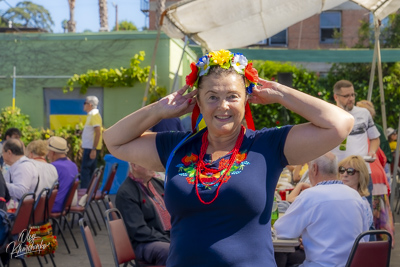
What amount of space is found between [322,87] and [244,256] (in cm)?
1672

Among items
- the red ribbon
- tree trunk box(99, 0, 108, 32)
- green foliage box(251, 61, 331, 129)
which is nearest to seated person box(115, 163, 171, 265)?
the red ribbon

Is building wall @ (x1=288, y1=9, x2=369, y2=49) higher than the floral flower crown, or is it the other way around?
building wall @ (x1=288, y1=9, x2=369, y2=49)

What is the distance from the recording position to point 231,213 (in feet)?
8.71

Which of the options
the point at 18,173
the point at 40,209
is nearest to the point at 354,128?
the point at 40,209

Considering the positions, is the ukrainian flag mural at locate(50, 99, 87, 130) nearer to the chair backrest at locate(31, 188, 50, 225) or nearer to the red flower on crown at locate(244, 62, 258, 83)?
the chair backrest at locate(31, 188, 50, 225)

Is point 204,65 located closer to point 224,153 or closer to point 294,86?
point 224,153

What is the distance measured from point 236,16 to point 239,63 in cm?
746

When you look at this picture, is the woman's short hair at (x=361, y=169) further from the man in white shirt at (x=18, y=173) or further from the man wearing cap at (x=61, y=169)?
the man wearing cap at (x=61, y=169)

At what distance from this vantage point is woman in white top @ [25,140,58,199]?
797 centimetres

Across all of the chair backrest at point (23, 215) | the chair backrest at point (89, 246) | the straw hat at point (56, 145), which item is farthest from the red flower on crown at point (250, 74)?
the straw hat at point (56, 145)

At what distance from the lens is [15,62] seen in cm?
1691

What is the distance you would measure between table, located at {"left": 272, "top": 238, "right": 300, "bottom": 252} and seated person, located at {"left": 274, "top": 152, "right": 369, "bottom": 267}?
0.14m

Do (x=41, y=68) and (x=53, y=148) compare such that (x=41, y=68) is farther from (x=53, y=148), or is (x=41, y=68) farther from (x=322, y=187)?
(x=322, y=187)

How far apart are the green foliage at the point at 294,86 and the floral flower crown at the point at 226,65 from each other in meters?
14.0
